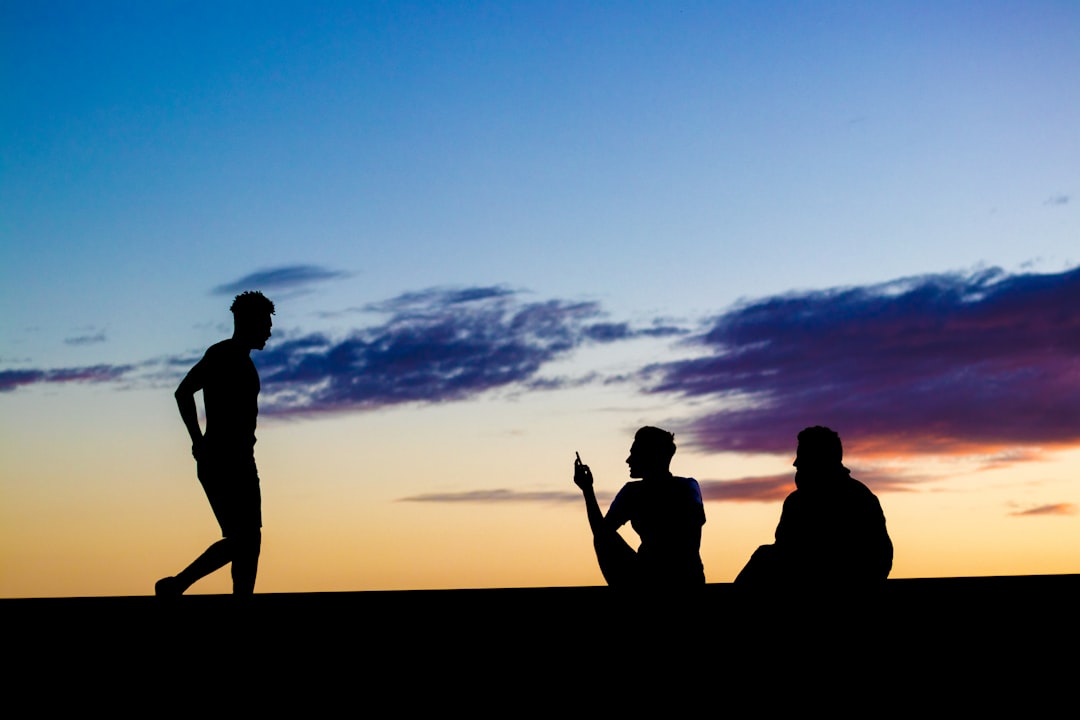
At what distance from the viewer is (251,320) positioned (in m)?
6.85

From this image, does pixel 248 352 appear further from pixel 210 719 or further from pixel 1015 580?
pixel 1015 580

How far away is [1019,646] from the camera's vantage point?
550cm

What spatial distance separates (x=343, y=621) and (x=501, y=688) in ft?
5.43

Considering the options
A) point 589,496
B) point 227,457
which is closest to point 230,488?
point 227,457

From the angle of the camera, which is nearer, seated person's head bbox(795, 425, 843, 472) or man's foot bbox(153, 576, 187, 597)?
seated person's head bbox(795, 425, 843, 472)

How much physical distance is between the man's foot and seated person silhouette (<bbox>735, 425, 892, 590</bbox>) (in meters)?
3.15

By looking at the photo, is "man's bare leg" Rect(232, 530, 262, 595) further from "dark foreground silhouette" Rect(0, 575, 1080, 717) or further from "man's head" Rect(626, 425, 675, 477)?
"man's head" Rect(626, 425, 675, 477)

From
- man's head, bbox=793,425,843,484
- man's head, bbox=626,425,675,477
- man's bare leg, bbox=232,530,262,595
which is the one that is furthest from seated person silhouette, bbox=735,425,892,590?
man's bare leg, bbox=232,530,262,595

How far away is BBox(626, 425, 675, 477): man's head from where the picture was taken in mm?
6227

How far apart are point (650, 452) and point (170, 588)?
2729 millimetres

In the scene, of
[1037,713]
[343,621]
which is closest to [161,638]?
[343,621]

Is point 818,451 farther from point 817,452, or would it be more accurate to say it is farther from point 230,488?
point 230,488

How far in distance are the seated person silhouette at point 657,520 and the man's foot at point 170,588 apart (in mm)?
2343

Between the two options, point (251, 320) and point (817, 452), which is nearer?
point (817, 452)
